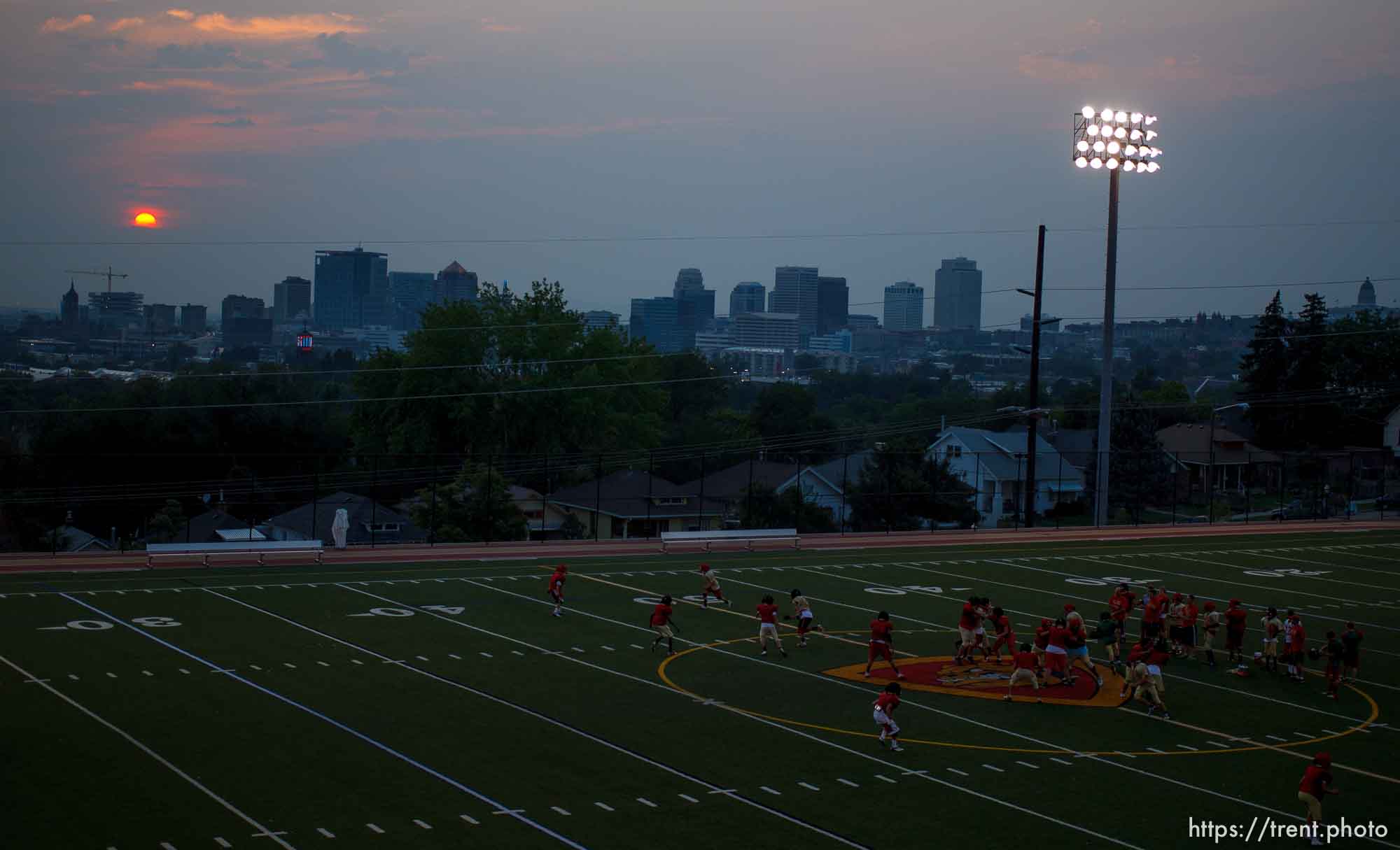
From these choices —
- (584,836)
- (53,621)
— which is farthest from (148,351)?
(584,836)

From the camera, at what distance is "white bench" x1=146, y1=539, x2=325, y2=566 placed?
116ft

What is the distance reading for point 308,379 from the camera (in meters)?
105

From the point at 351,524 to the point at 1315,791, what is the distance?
145 ft

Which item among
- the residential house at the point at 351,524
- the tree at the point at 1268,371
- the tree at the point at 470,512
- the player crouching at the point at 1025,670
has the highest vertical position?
the tree at the point at 1268,371

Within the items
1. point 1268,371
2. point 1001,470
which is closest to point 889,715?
point 1001,470

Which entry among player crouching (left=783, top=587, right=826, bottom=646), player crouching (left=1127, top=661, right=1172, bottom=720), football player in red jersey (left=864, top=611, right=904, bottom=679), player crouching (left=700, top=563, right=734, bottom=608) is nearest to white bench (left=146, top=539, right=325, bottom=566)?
player crouching (left=700, top=563, right=734, bottom=608)

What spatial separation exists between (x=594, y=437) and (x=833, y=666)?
5056 centimetres

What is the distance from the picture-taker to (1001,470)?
75.9 meters

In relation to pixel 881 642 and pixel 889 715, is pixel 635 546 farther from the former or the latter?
pixel 889 715

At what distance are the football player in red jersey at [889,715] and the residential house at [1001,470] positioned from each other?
159ft

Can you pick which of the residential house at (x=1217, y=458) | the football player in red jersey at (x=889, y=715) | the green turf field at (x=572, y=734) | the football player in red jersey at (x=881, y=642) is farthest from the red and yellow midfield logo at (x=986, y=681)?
the residential house at (x=1217, y=458)

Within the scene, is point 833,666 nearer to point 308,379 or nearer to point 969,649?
point 969,649

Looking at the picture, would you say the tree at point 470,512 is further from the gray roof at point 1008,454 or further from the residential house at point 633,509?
the gray roof at point 1008,454

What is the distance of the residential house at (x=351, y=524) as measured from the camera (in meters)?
53.8
